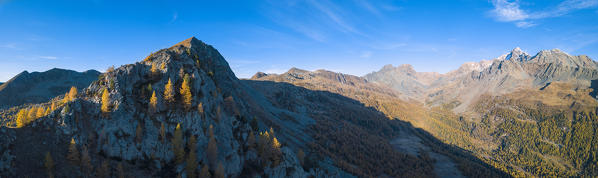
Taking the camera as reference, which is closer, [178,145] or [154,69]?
[178,145]

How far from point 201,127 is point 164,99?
8.83m

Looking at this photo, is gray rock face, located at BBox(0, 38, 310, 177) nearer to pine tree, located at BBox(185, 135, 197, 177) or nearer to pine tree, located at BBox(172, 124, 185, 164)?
pine tree, located at BBox(172, 124, 185, 164)

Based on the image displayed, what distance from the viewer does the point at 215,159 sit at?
43.7 metres

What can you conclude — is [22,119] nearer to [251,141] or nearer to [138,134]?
[138,134]

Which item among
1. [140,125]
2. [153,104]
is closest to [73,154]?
[140,125]

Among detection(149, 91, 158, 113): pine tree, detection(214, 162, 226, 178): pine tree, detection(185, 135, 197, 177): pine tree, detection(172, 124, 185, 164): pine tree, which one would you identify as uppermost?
detection(149, 91, 158, 113): pine tree

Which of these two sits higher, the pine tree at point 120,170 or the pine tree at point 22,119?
the pine tree at point 22,119

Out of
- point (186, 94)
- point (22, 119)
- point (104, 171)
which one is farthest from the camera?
point (186, 94)

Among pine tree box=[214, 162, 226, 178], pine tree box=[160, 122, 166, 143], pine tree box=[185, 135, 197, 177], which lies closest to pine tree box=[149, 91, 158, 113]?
pine tree box=[160, 122, 166, 143]

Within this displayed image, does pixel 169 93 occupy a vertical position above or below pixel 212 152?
above

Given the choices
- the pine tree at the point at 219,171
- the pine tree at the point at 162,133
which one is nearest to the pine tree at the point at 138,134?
the pine tree at the point at 162,133

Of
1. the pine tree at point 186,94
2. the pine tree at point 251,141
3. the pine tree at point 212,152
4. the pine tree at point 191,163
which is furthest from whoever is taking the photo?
the pine tree at point 251,141

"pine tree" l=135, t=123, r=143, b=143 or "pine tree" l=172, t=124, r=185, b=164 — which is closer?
"pine tree" l=135, t=123, r=143, b=143

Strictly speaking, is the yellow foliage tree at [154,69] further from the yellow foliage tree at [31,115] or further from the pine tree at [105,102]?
the yellow foliage tree at [31,115]
